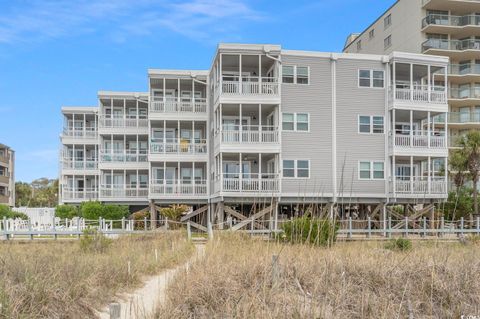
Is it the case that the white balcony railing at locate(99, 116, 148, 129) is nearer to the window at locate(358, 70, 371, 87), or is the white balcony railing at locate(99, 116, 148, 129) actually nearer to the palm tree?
the window at locate(358, 70, 371, 87)

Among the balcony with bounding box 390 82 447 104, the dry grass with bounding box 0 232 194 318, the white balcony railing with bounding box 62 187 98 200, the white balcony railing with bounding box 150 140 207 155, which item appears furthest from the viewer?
the white balcony railing with bounding box 62 187 98 200

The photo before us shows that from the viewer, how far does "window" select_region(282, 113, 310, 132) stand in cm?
2917

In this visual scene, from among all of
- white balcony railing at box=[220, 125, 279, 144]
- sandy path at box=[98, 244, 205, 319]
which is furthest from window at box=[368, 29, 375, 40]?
sandy path at box=[98, 244, 205, 319]

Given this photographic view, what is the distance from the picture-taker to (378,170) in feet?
98.5

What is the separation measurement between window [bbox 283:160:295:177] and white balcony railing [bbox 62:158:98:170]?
2241 centimetres

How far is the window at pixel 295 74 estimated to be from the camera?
29.3 m

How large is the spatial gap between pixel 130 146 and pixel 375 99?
2159 centimetres

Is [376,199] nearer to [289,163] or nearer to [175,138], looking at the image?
[289,163]

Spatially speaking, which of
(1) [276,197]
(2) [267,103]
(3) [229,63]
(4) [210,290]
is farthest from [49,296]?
(3) [229,63]

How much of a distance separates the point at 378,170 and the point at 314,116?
539 centimetres

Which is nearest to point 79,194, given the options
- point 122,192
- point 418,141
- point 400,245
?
point 122,192

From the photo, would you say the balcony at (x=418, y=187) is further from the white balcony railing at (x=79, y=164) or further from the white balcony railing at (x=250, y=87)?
the white balcony railing at (x=79, y=164)

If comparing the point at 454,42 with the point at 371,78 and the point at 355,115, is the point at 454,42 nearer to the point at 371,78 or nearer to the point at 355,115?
the point at 371,78

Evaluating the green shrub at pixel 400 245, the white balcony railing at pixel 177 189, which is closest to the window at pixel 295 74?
the white balcony railing at pixel 177 189
